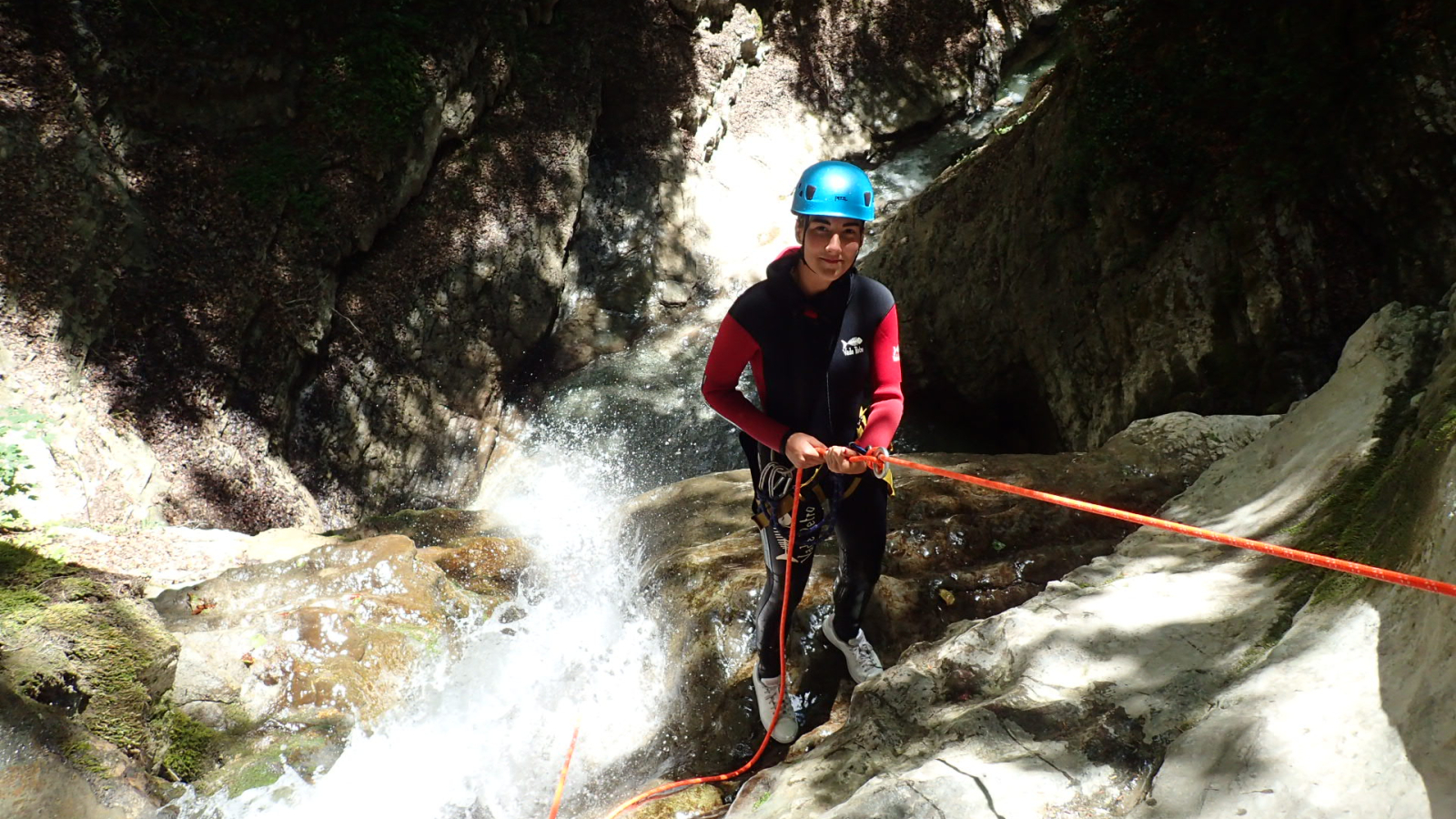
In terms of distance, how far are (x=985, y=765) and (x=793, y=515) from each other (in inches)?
42.9

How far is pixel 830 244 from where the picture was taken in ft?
8.73

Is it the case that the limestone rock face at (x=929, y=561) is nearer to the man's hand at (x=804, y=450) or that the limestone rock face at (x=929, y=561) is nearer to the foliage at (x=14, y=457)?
the man's hand at (x=804, y=450)

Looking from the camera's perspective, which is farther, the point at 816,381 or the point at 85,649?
the point at 85,649

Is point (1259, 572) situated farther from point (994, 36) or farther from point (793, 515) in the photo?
point (994, 36)

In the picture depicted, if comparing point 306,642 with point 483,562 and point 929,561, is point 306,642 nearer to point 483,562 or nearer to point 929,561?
point 483,562

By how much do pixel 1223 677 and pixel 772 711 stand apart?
1.80 metres

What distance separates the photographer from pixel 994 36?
14.6 m

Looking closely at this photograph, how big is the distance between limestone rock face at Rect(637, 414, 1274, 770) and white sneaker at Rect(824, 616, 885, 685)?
179mm

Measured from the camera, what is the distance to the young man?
2.68 metres

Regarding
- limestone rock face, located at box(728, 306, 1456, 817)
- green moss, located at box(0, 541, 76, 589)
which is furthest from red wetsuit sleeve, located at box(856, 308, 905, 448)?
green moss, located at box(0, 541, 76, 589)

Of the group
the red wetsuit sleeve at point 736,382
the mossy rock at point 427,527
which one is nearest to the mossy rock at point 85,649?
the mossy rock at point 427,527

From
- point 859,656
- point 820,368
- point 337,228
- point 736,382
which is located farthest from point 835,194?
point 337,228

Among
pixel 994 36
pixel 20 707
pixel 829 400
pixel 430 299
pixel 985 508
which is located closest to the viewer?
pixel 829 400

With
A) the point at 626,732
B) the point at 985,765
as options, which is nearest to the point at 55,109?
the point at 626,732
